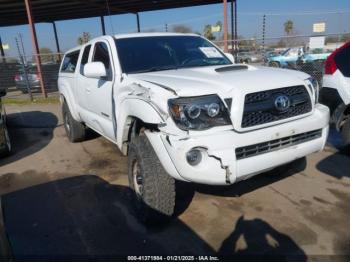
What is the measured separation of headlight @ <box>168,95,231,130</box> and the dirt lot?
1.09 m

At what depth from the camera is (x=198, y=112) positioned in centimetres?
275

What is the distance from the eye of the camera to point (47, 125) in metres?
8.33

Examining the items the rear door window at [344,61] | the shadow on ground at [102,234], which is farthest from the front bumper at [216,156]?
the rear door window at [344,61]

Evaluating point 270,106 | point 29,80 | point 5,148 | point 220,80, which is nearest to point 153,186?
point 220,80

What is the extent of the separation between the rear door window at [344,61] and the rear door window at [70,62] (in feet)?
13.9

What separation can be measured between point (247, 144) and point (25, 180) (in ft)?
11.4

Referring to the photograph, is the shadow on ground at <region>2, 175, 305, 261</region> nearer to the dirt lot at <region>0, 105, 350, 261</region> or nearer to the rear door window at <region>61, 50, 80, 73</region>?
the dirt lot at <region>0, 105, 350, 261</region>

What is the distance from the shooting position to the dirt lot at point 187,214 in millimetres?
2943

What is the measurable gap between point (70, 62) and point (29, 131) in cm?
244

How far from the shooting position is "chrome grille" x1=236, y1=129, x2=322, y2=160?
9.21ft

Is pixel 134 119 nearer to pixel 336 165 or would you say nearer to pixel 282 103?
pixel 282 103

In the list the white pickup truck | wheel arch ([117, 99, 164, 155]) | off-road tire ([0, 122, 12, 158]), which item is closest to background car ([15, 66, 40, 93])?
off-road tire ([0, 122, 12, 158])

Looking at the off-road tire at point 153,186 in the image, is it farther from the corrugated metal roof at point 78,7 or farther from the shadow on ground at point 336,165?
the corrugated metal roof at point 78,7

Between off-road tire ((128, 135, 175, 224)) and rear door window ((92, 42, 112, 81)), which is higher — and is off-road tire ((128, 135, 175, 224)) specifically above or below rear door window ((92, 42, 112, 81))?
below
